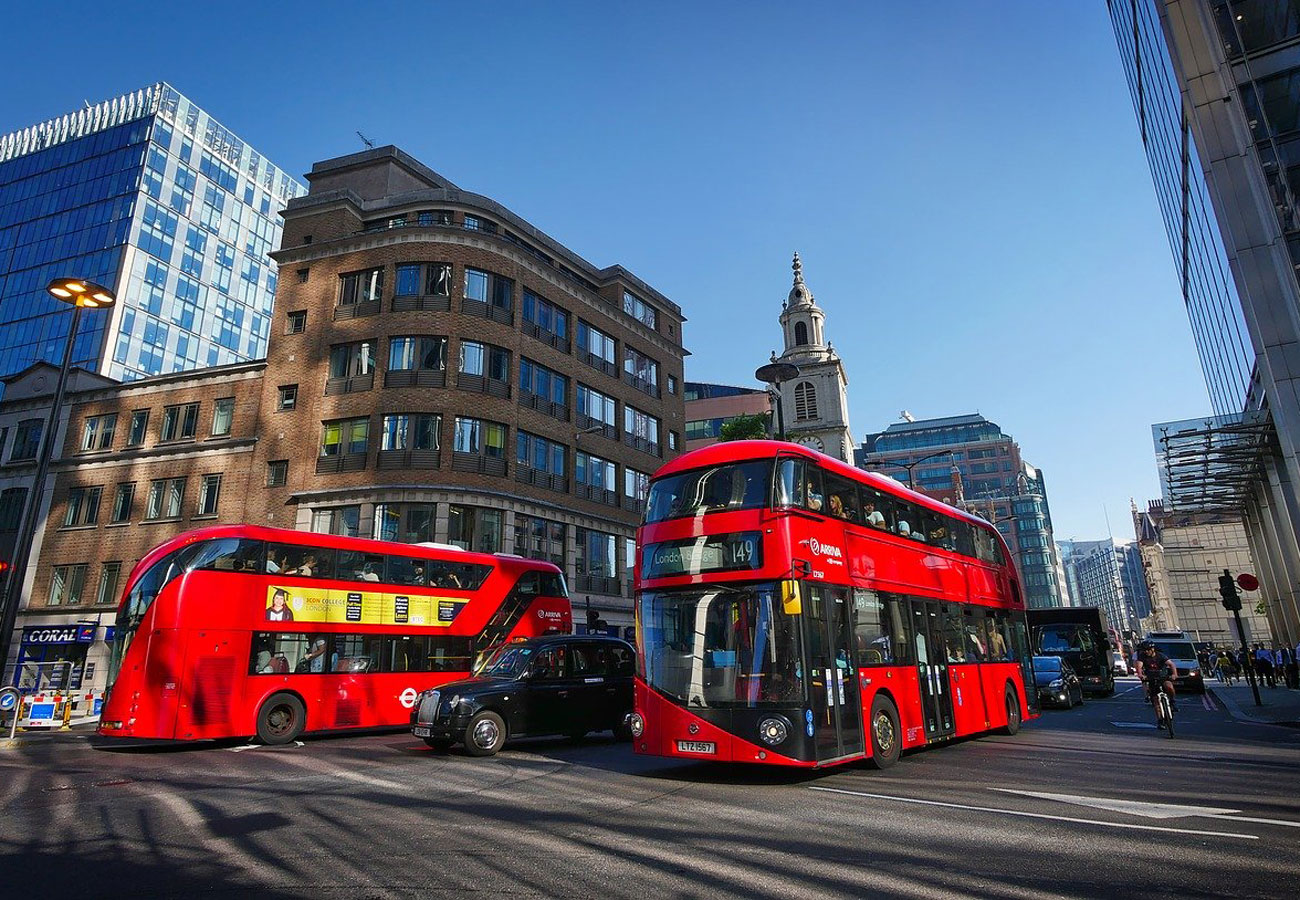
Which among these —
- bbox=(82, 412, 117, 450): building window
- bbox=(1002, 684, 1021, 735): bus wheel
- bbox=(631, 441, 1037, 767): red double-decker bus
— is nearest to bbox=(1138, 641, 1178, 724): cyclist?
bbox=(1002, 684, 1021, 735): bus wheel

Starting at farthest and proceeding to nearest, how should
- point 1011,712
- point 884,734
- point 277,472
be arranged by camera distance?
point 277,472 → point 1011,712 → point 884,734

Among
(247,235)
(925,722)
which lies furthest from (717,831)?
(247,235)

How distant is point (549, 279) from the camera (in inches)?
1468

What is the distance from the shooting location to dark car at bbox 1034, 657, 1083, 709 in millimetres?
22587

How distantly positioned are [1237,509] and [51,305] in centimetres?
9234

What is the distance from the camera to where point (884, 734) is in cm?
1059

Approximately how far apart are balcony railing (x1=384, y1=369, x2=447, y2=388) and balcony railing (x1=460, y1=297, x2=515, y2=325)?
3.27 m

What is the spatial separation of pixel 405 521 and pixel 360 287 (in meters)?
11.9

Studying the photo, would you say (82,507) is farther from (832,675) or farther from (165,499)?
(832,675)

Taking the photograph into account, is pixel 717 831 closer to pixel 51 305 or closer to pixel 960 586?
pixel 960 586

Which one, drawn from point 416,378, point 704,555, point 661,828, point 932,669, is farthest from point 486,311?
point 661,828

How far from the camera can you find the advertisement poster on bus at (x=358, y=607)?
15727 millimetres

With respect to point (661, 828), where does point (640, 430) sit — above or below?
above

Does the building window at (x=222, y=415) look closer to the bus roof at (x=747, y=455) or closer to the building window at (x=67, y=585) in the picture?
the building window at (x=67, y=585)
